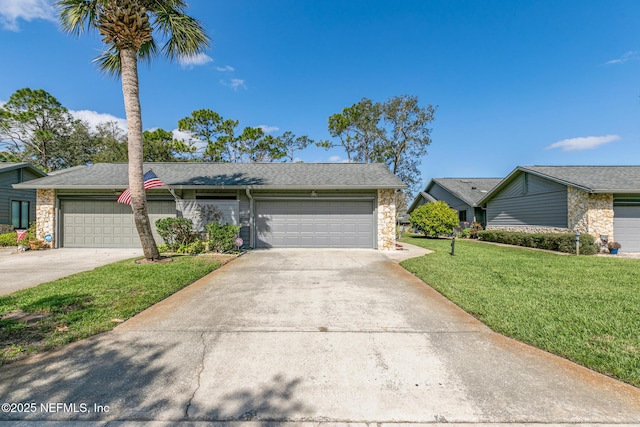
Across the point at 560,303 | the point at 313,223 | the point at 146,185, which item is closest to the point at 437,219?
the point at 313,223

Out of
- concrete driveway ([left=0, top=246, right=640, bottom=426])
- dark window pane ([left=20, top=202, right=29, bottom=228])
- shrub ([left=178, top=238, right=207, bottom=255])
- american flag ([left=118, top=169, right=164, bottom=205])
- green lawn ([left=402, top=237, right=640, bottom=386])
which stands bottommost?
concrete driveway ([left=0, top=246, right=640, bottom=426])

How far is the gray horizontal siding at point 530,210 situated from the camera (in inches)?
499

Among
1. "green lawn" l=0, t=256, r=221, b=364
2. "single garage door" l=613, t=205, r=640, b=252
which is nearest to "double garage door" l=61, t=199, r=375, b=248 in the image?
"green lawn" l=0, t=256, r=221, b=364

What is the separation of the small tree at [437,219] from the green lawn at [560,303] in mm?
9271

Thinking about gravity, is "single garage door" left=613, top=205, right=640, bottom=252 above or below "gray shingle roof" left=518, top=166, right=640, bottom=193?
below

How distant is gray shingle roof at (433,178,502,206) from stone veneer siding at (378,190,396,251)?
11.6 meters

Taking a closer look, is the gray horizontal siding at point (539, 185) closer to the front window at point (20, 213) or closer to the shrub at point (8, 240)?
the shrub at point (8, 240)

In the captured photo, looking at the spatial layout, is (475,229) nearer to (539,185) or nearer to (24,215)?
(539,185)

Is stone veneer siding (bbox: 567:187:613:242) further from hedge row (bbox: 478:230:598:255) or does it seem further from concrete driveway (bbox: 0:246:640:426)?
concrete driveway (bbox: 0:246:640:426)

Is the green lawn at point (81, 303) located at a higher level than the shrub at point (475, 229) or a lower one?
lower

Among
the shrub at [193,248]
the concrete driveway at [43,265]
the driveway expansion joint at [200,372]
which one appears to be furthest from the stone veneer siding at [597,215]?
the concrete driveway at [43,265]

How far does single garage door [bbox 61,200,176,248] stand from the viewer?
1143 cm

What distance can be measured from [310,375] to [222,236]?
26.3 feet

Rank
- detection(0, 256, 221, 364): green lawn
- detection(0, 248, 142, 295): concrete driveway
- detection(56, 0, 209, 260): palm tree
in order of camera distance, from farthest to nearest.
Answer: detection(56, 0, 209, 260): palm tree → detection(0, 248, 142, 295): concrete driveway → detection(0, 256, 221, 364): green lawn
